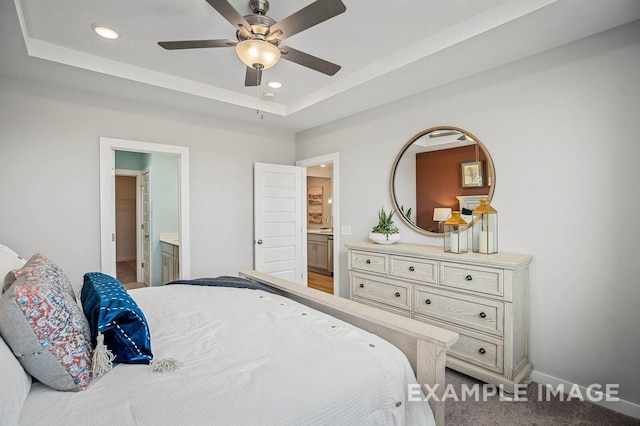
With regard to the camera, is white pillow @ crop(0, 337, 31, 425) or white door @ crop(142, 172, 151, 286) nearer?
white pillow @ crop(0, 337, 31, 425)

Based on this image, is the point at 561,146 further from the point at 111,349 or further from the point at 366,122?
the point at 111,349

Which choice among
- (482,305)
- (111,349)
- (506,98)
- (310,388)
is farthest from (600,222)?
(111,349)

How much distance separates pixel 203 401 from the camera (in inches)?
39.3

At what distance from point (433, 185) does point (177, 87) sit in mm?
2656

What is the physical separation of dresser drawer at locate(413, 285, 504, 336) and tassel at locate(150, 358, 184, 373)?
81.7 inches

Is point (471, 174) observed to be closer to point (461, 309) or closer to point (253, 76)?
point (461, 309)

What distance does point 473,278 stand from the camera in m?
2.45

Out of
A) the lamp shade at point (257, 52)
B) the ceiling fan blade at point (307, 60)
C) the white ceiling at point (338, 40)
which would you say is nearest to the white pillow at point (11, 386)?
the lamp shade at point (257, 52)

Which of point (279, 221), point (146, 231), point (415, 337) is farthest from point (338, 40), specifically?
point (146, 231)

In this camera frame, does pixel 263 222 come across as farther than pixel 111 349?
Yes

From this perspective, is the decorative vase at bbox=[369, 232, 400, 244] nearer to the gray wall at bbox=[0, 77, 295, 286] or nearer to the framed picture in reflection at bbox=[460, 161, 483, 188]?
the framed picture in reflection at bbox=[460, 161, 483, 188]

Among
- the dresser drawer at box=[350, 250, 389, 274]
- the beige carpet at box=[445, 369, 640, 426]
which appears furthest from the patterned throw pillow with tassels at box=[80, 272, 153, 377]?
the dresser drawer at box=[350, 250, 389, 274]

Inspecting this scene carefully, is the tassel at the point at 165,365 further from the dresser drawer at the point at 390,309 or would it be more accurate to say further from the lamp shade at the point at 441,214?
the lamp shade at the point at 441,214

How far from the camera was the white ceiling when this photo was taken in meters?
2.04
